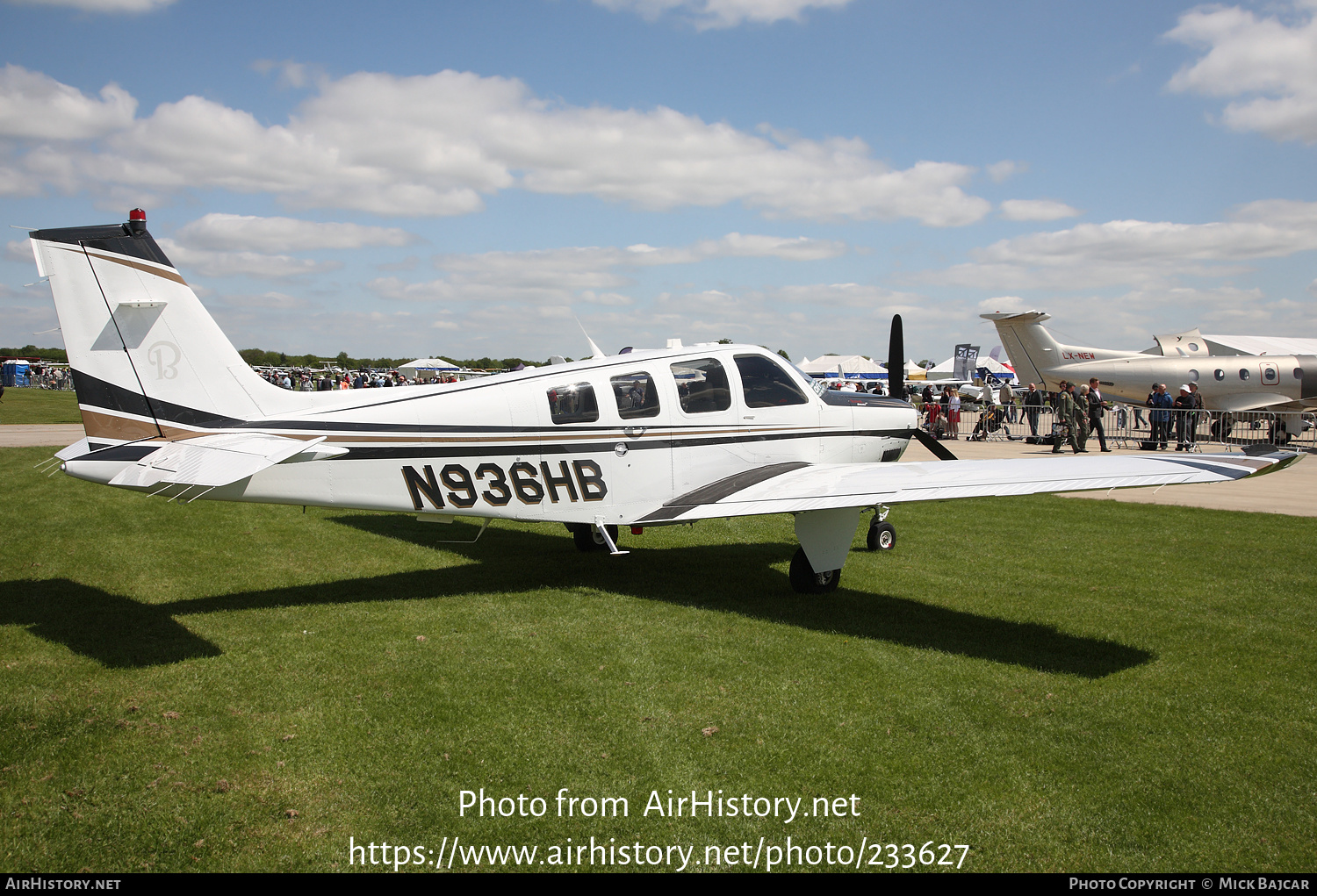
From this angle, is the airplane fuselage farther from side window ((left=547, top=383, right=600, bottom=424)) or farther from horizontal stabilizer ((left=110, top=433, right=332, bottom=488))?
horizontal stabilizer ((left=110, top=433, right=332, bottom=488))

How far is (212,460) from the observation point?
570cm

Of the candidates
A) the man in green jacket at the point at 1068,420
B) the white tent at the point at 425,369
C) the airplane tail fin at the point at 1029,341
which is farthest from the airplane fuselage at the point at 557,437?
the white tent at the point at 425,369

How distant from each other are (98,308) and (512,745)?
16.0ft

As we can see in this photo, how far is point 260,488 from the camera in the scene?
624 centimetres

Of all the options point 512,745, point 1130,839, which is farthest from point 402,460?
point 1130,839

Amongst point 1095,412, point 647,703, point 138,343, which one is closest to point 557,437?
point 647,703

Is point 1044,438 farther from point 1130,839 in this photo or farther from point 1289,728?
point 1130,839

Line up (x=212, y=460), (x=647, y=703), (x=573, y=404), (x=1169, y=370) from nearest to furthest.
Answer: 1. (x=647, y=703)
2. (x=212, y=460)
3. (x=573, y=404)
4. (x=1169, y=370)

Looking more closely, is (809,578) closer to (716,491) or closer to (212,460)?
(716,491)

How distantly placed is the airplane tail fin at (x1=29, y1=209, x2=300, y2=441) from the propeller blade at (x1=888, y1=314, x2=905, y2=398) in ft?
24.0

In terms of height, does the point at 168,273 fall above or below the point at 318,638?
above

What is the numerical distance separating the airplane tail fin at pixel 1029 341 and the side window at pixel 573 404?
81.2 ft

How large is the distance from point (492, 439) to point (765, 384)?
2.85m

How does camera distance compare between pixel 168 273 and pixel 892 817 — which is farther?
pixel 168 273
